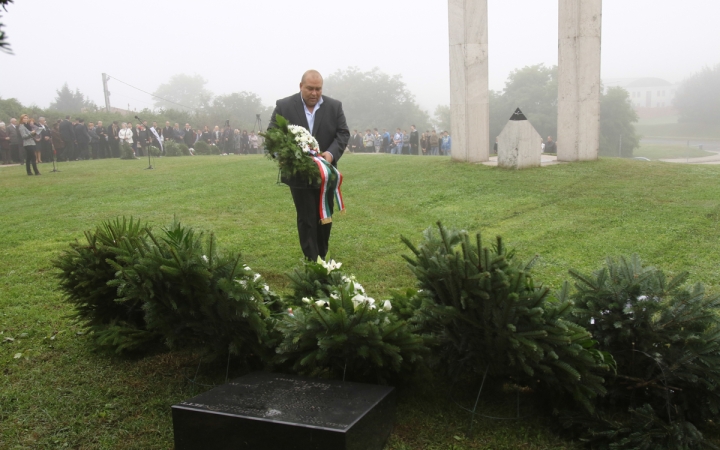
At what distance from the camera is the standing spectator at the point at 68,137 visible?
31.4 meters

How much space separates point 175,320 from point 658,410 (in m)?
3.37

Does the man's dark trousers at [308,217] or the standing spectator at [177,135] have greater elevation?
the standing spectator at [177,135]

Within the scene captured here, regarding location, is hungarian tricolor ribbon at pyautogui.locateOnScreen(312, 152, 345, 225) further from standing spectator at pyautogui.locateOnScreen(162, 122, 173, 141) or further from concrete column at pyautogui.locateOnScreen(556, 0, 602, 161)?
standing spectator at pyautogui.locateOnScreen(162, 122, 173, 141)

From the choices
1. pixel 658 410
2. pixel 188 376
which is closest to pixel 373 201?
pixel 188 376

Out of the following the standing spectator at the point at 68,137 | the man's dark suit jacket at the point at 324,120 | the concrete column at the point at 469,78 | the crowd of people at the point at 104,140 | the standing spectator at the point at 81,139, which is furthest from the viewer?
the standing spectator at the point at 81,139

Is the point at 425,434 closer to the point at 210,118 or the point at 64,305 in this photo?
the point at 64,305

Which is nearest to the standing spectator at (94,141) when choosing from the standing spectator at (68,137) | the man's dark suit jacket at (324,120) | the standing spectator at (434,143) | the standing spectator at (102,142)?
the standing spectator at (102,142)

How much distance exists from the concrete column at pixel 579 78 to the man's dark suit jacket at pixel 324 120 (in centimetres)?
1298

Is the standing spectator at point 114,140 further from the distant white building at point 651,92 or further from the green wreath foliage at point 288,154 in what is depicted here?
the distant white building at point 651,92

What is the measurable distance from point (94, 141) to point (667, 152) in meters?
57.9

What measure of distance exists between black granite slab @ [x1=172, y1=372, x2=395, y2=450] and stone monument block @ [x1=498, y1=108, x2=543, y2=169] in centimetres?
1430

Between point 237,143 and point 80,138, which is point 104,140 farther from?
point 237,143

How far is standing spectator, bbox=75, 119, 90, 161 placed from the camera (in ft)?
106

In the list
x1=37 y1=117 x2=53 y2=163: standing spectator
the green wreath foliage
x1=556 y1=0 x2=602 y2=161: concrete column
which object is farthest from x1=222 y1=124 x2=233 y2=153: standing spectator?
the green wreath foliage
